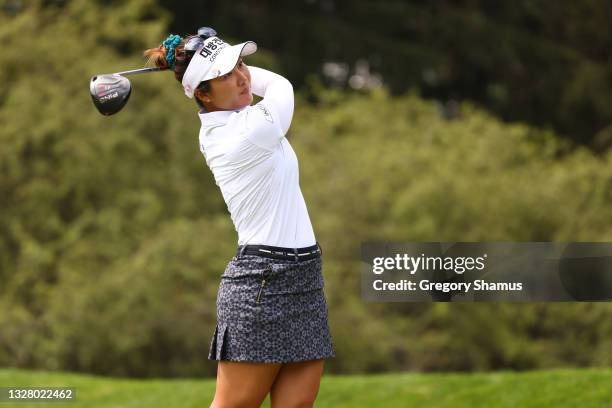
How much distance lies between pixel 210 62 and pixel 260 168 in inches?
14.2

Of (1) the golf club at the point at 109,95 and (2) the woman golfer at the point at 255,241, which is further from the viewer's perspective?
(1) the golf club at the point at 109,95

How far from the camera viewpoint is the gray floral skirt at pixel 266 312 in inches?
135

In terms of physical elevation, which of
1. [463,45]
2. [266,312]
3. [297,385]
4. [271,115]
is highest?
[271,115]

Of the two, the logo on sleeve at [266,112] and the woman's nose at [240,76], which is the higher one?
the woman's nose at [240,76]

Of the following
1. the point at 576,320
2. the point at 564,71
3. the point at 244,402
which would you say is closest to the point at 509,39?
the point at 564,71

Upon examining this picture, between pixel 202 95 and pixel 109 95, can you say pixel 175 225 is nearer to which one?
pixel 109 95

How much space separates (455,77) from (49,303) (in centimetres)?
1107

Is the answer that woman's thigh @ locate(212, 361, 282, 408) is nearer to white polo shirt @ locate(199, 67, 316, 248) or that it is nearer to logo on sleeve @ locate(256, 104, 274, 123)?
white polo shirt @ locate(199, 67, 316, 248)

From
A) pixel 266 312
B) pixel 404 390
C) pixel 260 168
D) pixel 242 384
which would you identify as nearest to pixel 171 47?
pixel 260 168

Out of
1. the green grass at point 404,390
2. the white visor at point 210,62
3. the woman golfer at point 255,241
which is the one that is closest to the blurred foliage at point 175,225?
the green grass at point 404,390

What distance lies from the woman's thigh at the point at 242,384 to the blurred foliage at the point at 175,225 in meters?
6.05

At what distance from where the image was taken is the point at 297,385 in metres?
3.52

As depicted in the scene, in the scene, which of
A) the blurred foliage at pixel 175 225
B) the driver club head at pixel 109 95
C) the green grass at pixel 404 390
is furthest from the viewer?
the blurred foliage at pixel 175 225

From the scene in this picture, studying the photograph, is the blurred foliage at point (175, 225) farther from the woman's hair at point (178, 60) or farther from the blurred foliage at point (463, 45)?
the woman's hair at point (178, 60)
